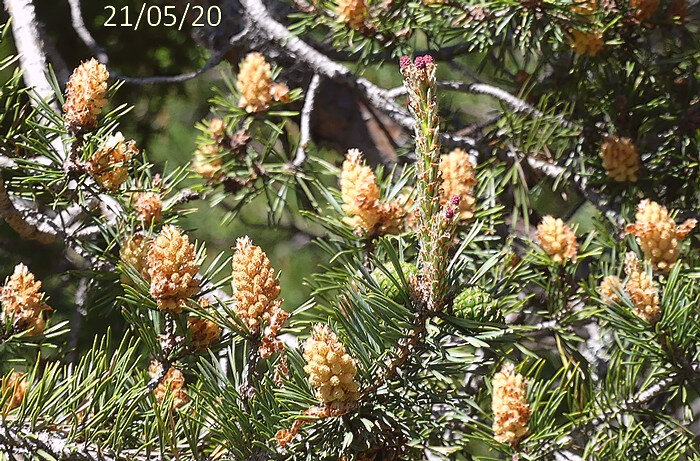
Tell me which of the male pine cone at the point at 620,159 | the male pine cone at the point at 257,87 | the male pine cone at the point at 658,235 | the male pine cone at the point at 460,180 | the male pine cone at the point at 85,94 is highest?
the male pine cone at the point at 85,94

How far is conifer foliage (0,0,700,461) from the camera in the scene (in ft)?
1.47

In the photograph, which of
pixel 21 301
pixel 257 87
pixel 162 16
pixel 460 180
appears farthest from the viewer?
pixel 162 16

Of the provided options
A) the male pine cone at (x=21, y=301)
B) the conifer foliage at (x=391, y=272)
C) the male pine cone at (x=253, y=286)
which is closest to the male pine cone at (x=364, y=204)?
the conifer foliage at (x=391, y=272)

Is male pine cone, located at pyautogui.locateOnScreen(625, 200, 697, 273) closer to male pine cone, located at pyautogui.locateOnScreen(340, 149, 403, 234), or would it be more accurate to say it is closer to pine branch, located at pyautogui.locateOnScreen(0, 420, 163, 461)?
male pine cone, located at pyautogui.locateOnScreen(340, 149, 403, 234)

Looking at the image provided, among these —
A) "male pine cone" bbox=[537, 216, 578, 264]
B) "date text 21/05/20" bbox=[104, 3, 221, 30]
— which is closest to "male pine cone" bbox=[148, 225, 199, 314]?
"male pine cone" bbox=[537, 216, 578, 264]

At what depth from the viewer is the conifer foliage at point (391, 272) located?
1.47ft

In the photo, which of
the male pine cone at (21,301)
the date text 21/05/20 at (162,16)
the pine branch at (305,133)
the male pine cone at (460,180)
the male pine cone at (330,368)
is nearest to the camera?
the male pine cone at (330,368)

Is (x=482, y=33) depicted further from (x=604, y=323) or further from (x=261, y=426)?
(x=261, y=426)

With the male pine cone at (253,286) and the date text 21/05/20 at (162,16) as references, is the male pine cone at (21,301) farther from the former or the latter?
the date text 21/05/20 at (162,16)

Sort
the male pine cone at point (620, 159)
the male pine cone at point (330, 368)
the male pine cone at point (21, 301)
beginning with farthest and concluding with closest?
1. the male pine cone at point (620, 159)
2. the male pine cone at point (21, 301)
3. the male pine cone at point (330, 368)

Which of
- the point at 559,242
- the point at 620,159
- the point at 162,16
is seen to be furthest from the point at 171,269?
the point at 162,16

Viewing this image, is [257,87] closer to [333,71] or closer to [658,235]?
[333,71]

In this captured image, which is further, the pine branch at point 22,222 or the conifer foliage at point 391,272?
the pine branch at point 22,222

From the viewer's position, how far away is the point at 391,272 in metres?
0.48
